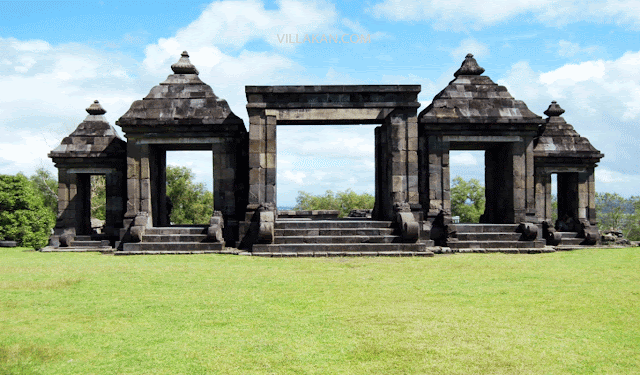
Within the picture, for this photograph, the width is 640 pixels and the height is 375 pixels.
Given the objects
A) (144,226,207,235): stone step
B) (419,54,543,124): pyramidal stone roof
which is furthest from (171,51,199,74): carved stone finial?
(419,54,543,124): pyramidal stone roof

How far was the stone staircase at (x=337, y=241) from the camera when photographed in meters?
14.4

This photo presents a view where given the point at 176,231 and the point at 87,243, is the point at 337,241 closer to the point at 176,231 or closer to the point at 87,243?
the point at 176,231

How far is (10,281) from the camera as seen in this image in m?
9.54

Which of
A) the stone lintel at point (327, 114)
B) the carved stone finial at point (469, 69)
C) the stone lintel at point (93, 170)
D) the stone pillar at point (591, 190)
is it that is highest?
the carved stone finial at point (469, 69)

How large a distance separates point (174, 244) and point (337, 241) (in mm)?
5529

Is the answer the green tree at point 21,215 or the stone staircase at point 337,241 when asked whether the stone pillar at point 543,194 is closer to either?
the stone staircase at point 337,241

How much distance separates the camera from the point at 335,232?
50.5 feet

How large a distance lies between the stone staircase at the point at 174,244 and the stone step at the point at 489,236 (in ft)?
28.0

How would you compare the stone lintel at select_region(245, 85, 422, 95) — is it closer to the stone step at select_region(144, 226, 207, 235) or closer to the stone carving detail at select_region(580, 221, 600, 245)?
the stone step at select_region(144, 226, 207, 235)

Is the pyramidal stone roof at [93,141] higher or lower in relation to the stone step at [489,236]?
higher

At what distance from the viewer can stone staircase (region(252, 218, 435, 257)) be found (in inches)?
565

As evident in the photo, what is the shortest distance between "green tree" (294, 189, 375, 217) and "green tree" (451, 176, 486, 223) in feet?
A: 51.3

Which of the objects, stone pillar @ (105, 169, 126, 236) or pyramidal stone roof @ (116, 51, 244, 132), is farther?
stone pillar @ (105, 169, 126, 236)

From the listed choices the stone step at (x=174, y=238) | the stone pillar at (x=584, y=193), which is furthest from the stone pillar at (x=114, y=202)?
the stone pillar at (x=584, y=193)
